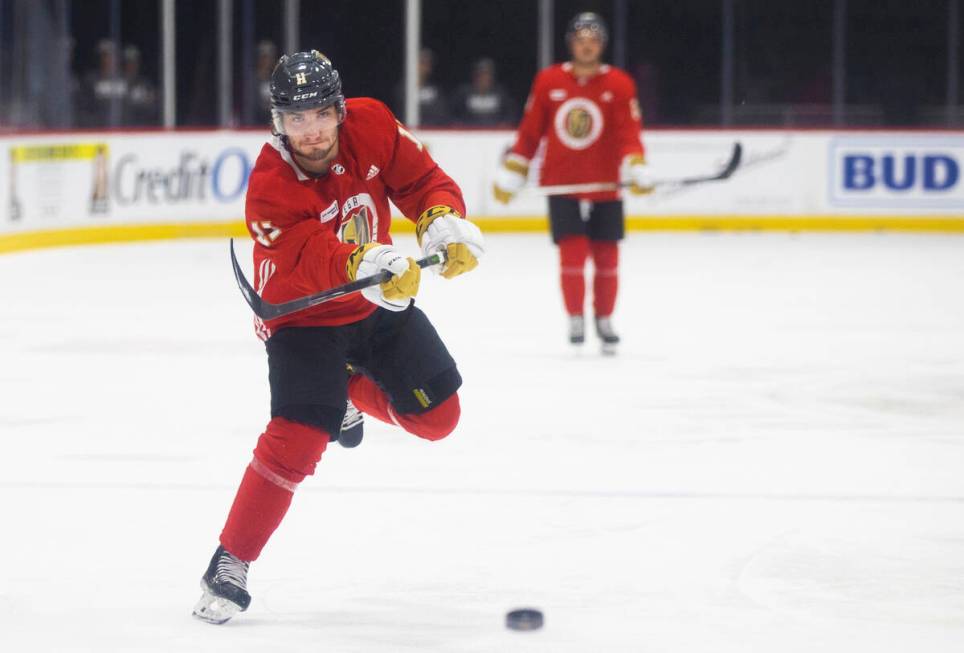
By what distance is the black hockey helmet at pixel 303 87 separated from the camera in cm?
297

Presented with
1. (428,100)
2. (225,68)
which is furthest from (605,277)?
(225,68)

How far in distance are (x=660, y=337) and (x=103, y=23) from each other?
26.5 feet

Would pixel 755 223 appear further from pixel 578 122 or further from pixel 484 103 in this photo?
pixel 578 122

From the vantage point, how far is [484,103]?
13.4 metres

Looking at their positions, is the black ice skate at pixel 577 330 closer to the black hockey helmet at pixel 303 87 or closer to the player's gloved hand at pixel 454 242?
the player's gloved hand at pixel 454 242

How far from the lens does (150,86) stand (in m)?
13.3

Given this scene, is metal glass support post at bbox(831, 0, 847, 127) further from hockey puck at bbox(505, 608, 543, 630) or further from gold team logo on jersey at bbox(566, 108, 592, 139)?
hockey puck at bbox(505, 608, 543, 630)

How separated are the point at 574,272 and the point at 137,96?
740 cm

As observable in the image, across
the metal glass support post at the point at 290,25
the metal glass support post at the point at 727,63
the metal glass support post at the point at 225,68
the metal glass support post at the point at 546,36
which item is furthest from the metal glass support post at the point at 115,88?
the metal glass support post at the point at 727,63

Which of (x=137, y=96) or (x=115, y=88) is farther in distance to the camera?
(x=137, y=96)

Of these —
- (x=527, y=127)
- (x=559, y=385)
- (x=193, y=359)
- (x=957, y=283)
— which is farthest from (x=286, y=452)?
(x=957, y=283)

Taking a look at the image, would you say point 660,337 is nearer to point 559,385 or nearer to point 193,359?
point 559,385

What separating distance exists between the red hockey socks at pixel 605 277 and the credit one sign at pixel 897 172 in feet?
19.1

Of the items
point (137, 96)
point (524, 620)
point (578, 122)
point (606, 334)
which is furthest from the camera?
point (137, 96)
